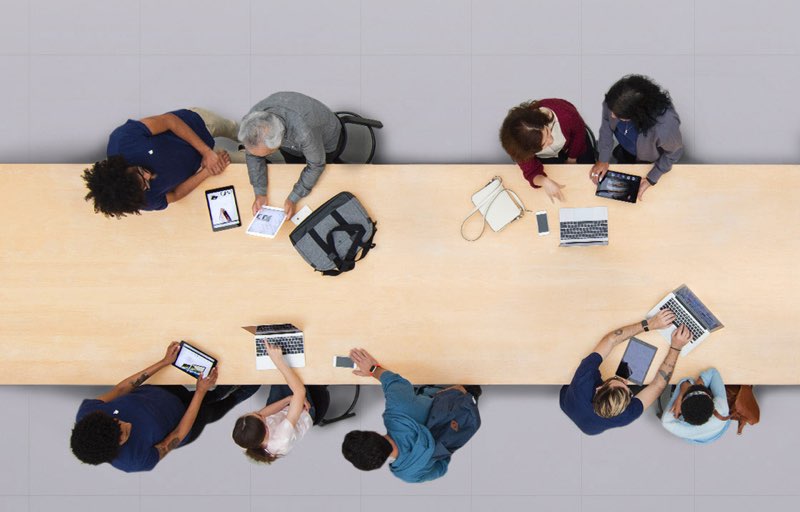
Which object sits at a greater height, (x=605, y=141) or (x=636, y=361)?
(x=605, y=141)

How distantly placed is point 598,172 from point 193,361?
1803mm

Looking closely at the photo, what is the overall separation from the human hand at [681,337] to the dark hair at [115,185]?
2.09 m

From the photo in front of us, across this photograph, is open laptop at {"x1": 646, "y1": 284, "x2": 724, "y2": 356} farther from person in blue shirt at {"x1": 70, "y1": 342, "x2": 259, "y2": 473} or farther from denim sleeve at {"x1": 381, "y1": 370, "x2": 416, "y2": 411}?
person in blue shirt at {"x1": 70, "y1": 342, "x2": 259, "y2": 473}

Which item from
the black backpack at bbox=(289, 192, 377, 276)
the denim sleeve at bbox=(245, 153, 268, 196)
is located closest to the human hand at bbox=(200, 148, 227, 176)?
the denim sleeve at bbox=(245, 153, 268, 196)

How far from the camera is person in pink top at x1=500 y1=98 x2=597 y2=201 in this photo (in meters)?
1.96

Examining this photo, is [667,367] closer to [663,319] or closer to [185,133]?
[663,319]

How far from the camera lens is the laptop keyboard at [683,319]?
219 centimetres

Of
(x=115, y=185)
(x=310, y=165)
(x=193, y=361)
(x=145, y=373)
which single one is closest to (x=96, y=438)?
(x=145, y=373)

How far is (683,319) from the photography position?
7.20 feet

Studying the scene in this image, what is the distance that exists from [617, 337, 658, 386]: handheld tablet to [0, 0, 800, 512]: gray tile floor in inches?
30.0

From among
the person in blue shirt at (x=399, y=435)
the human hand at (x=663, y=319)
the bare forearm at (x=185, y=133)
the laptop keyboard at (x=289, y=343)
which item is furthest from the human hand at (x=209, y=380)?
the human hand at (x=663, y=319)

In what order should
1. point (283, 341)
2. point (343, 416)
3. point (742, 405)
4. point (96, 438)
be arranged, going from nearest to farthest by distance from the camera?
point (96, 438)
point (283, 341)
point (742, 405)
point (343, 416)

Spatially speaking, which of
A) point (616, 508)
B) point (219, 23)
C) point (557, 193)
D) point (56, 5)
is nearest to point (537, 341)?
point (557, 193)

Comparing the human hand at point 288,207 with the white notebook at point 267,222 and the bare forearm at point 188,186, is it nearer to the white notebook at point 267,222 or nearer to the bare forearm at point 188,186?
the white notebook at point 267,222
